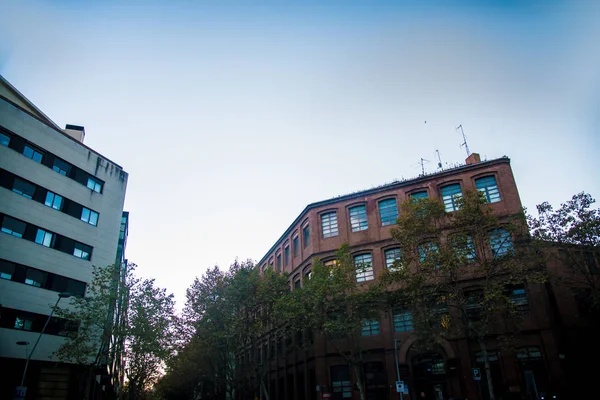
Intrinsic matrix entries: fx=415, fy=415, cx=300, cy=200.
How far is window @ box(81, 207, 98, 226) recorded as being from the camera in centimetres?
3344

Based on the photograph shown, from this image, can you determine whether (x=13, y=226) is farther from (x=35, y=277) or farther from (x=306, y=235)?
(x=306, y=235)

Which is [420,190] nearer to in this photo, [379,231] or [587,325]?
[379,231]

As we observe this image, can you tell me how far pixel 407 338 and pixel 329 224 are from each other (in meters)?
11.7

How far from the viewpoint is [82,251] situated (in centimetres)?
3259

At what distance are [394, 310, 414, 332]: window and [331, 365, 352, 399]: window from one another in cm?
527

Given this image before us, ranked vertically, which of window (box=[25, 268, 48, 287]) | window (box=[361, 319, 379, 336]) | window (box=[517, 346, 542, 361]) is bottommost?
window (box=[517, 346, 542, 361])

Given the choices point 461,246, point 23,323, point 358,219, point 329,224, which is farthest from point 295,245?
point 23,323

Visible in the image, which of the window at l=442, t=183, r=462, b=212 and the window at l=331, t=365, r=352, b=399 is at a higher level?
the window at l=442, t=183, r=462, b=212

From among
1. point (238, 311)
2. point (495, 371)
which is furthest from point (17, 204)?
point (495, 371)

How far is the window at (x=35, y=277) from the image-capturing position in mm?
28383

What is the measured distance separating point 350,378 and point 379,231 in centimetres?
1157

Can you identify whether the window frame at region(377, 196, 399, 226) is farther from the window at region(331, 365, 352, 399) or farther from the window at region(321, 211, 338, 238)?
the window at region(331, 365, 352, 399)

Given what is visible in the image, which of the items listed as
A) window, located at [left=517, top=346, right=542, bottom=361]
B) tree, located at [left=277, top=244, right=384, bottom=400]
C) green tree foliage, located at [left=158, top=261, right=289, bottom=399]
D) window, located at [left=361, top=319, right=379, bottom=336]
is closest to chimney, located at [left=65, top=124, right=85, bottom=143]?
green tree foliage, located at [left=158, top=261, right=289, bottom=399]

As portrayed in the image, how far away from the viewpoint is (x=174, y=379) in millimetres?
55188
